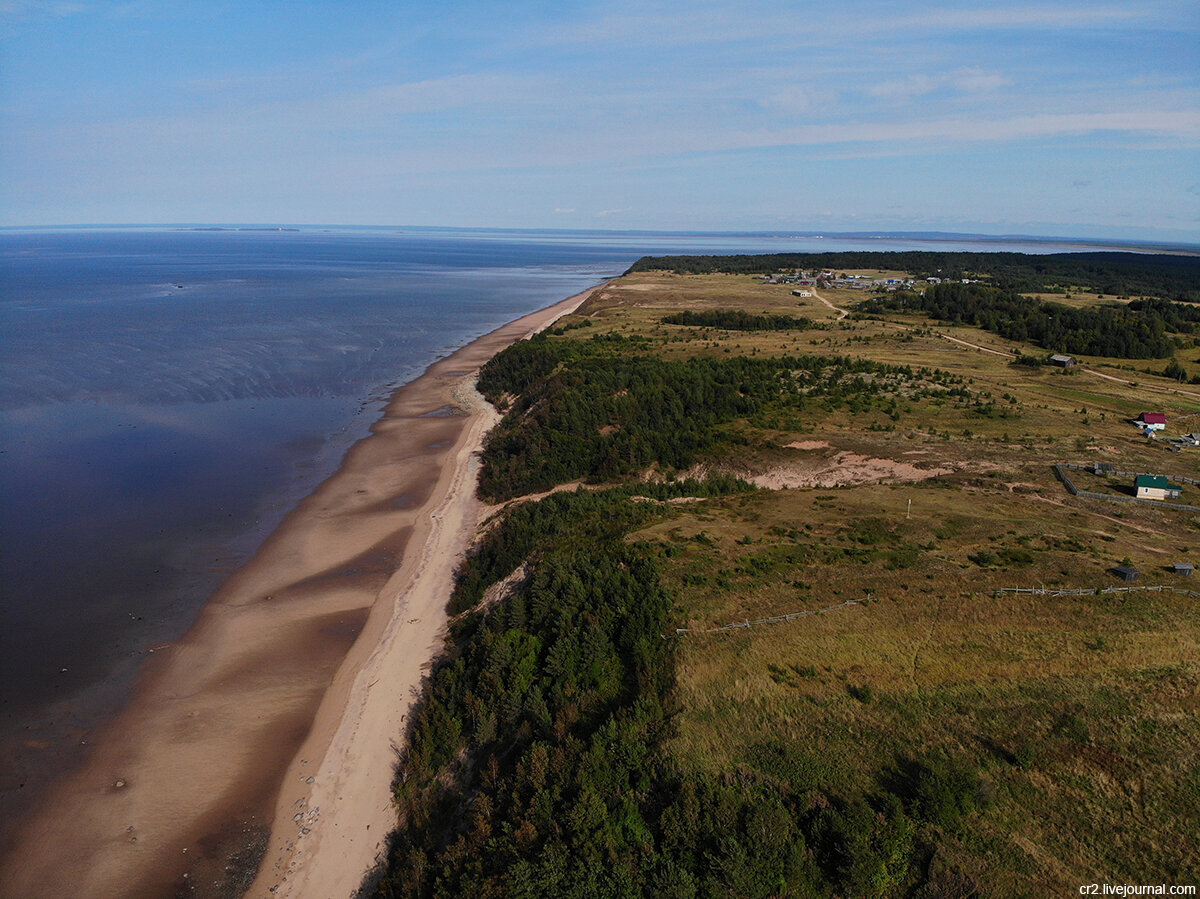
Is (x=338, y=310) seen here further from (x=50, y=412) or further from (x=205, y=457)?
(x=205, y=457)

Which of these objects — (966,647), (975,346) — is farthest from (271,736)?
(975,346)

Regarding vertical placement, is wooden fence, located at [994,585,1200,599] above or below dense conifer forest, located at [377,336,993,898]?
above

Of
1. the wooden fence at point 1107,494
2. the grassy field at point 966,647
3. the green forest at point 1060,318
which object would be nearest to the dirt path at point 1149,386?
the green forest at point 1060,318

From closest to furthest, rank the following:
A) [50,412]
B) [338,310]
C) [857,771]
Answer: [857,771] < [50,412] < [338,310]

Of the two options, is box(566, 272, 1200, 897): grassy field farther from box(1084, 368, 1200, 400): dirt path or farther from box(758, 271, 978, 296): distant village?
box(758, 271, 978, 296): distant village

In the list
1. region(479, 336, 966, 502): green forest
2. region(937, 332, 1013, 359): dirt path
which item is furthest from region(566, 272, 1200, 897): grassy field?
region(937, 332, 1013, 359): dirt path

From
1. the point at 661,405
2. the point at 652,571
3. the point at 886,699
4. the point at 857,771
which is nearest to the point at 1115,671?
the point at 886,699
